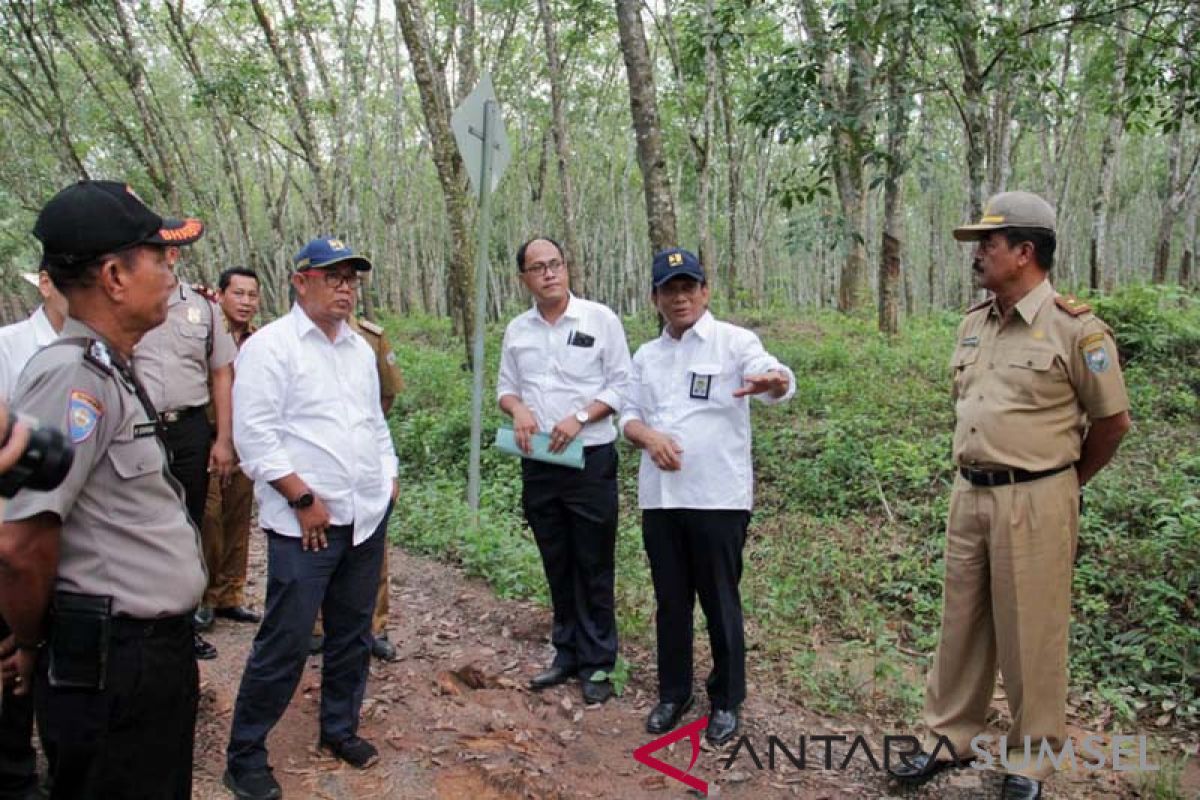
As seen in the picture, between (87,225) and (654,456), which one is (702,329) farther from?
(87,225)

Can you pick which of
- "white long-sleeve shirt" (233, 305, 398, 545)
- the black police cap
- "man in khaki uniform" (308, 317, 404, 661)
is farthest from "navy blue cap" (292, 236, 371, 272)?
the black police cap

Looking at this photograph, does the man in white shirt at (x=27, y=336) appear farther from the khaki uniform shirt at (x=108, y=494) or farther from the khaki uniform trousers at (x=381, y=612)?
the khaki uniform trousers at (x=381, y=612)

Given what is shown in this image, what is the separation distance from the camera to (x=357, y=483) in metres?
2.95

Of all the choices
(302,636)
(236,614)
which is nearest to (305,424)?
(302,636)

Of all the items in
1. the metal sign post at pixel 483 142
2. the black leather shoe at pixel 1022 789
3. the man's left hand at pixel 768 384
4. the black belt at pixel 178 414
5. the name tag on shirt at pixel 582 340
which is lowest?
the black leather shoe at pixel 1022 789

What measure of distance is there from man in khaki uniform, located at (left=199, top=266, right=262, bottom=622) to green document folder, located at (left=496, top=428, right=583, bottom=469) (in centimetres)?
167

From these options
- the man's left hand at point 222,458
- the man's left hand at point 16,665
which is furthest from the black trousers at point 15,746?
the man's left hand at point 222,458

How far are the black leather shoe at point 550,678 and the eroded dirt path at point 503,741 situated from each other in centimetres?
4

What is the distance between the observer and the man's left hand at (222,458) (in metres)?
4.02

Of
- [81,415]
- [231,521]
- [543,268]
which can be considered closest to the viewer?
[81,415]

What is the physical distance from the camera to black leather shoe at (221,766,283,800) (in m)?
2.75

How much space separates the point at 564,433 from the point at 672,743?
1.46 m

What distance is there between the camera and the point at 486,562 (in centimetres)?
523

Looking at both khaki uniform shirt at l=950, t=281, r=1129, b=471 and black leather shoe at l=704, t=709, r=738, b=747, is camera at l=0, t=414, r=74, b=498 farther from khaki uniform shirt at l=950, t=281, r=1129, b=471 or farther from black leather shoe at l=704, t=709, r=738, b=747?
khaki uniform shirt at l=950, t=281, r=1129, b=471
